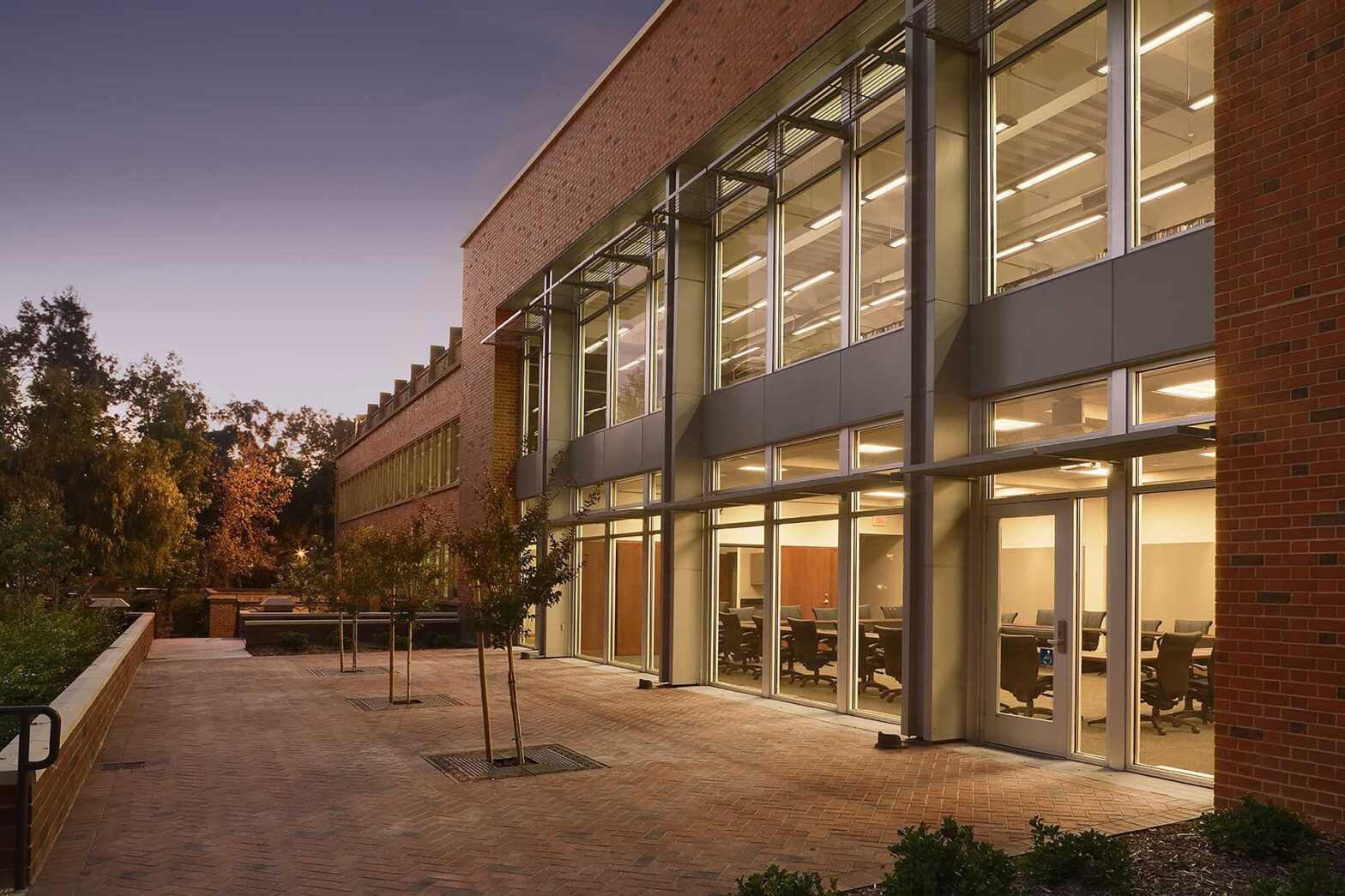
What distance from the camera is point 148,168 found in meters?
30.2

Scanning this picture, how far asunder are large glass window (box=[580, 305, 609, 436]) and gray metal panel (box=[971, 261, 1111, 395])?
1161cm

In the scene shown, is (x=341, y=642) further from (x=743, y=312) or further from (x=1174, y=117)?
(x=1174, y=117)

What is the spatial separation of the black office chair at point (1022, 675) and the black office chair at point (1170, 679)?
1.07 meters

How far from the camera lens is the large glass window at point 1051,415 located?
9844 mm

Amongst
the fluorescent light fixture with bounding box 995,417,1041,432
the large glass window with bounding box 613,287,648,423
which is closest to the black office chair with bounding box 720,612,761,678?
the large glass window with bounding box 613,287,648,423

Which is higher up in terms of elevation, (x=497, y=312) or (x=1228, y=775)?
(x=497, y=312)

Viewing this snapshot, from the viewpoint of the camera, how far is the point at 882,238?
42.3ft

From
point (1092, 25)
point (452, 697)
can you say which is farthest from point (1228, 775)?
point (452, 697)

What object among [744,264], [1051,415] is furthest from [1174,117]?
[744,264]

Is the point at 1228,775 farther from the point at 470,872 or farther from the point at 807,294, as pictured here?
the point at 807,294

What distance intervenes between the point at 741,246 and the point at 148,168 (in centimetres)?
2196

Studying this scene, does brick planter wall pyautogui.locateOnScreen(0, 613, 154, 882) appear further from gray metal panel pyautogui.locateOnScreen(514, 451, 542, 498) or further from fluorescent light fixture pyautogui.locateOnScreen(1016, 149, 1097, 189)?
gray metal panel pyautogui.locateOnScreen(514, 451, 542, 498)

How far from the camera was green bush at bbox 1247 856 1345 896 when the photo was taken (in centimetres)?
450

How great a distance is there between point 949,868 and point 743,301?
12.1m
